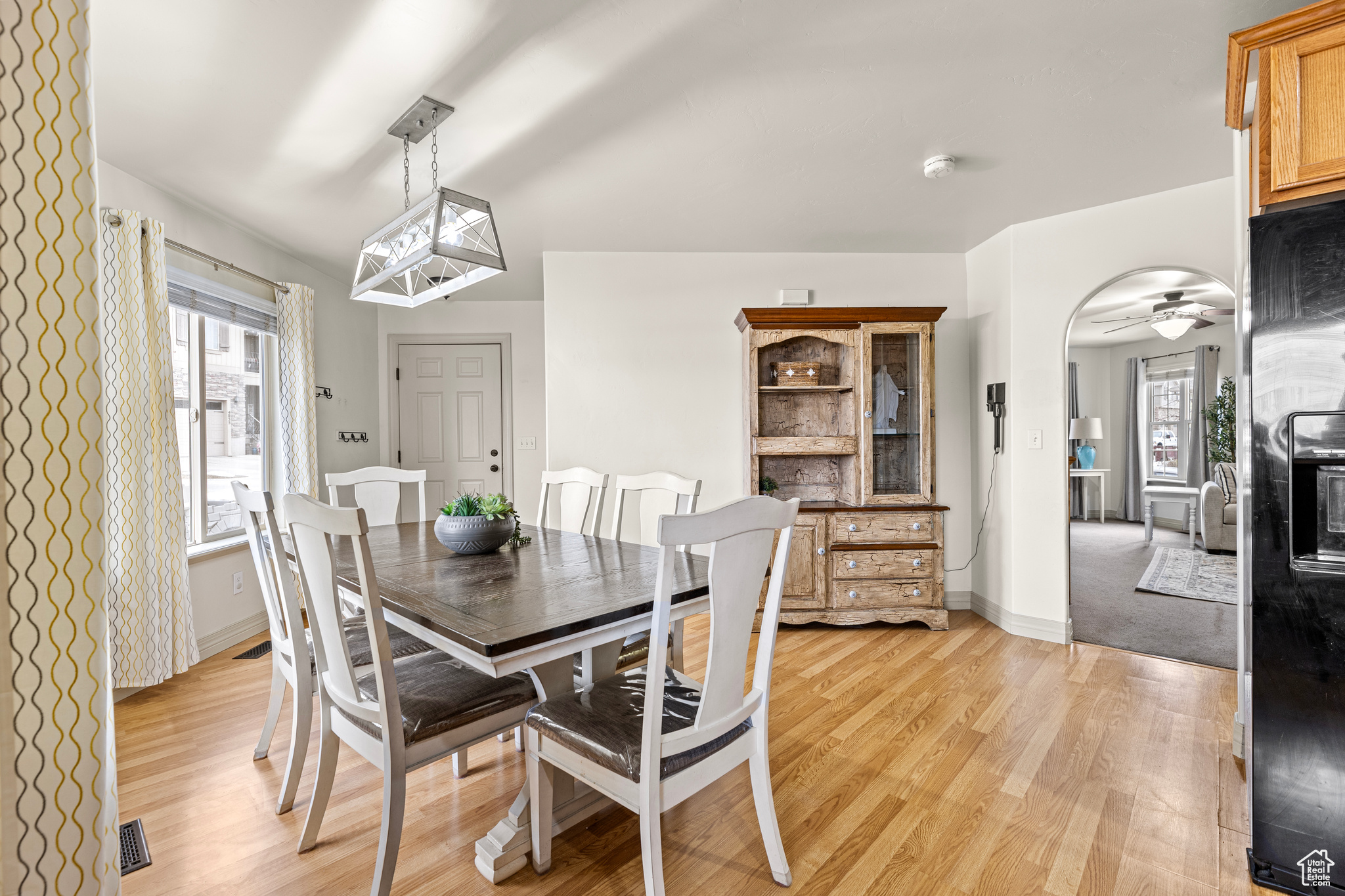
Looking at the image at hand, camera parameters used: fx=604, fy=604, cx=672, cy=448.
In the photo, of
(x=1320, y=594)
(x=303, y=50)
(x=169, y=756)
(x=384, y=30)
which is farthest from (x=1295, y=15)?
(x=169, y=756)

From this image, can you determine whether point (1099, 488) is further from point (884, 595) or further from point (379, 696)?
point (379, 696)

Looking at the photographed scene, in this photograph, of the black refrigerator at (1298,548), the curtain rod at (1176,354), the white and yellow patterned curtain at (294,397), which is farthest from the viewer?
the curtain rod at (1176,354)

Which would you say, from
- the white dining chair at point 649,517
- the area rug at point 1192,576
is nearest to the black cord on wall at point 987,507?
the area rug at point 1192,576

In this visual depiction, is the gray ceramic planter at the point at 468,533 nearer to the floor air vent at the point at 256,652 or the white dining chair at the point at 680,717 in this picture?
the white dining chair at the point at 680,717

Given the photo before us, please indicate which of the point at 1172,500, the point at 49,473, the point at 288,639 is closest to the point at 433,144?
the point at 288,639

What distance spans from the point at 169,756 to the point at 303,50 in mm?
2445

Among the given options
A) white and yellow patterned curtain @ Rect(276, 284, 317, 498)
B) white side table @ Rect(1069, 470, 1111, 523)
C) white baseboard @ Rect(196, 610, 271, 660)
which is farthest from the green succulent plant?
white side table @ Rect(1069, 470, 1111, 523)

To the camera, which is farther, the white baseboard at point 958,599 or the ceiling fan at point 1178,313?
the ceiling fan at point 1178,313

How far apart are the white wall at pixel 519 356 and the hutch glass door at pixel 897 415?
280 cm

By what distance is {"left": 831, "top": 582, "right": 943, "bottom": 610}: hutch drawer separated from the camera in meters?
3.58

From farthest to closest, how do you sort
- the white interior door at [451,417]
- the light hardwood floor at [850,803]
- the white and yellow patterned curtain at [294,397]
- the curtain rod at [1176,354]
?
the curtain rod at [1176,354] < the white interior door at [451,417] < the white and yellow patterned curtain at [294,397] < the light hardwood floor at [850,803]

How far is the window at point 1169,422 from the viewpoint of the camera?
6984mm

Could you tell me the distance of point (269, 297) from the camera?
381 centimetres

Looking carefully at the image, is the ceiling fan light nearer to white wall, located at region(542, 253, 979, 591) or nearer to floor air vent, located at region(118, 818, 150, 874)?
white wall, located at region(542, 253, 979, 591)
